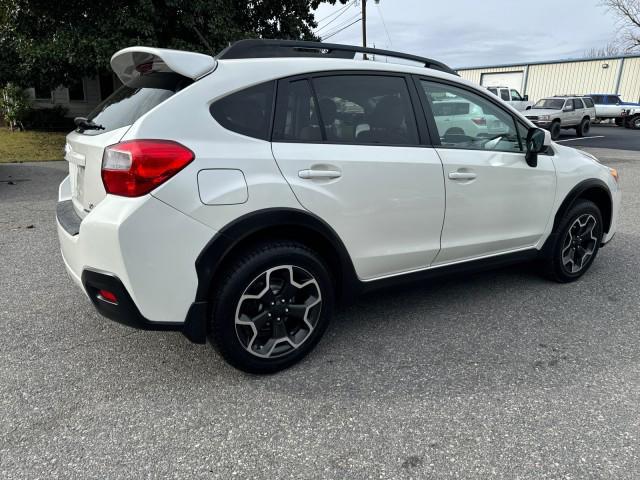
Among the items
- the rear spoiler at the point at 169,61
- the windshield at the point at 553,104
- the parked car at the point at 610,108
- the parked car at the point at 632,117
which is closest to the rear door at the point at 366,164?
the rear spoiler at the point at 169,61

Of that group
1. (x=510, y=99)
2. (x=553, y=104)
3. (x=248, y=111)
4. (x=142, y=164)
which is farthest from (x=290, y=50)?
(x=510, y=99)

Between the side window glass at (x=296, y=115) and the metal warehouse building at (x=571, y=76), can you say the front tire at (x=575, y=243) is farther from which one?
the metal warehouse building at (x=571, y=76)

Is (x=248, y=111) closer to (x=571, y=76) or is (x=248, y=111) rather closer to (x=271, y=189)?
(x=271, y=189)

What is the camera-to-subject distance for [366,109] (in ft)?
9.65

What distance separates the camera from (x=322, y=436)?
2250 millimetres

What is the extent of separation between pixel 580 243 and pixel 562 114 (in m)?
19.0

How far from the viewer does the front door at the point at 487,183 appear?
3.20m

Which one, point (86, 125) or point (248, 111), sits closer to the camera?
point (248, 111)

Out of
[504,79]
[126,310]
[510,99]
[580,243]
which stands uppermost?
[504,79]

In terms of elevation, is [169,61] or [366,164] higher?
[169,61]

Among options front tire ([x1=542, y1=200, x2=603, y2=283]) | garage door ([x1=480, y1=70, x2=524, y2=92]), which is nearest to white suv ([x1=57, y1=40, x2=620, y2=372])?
front tire ([x1=542, y1=200, x2=603, y2=283])

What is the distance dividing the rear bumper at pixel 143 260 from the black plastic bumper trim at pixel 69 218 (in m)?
0.20

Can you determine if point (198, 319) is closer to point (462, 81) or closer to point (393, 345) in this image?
point (393, 345)

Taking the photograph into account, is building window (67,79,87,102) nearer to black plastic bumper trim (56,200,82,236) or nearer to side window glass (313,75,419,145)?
black plastic bumper trim (56,200,82,236)
